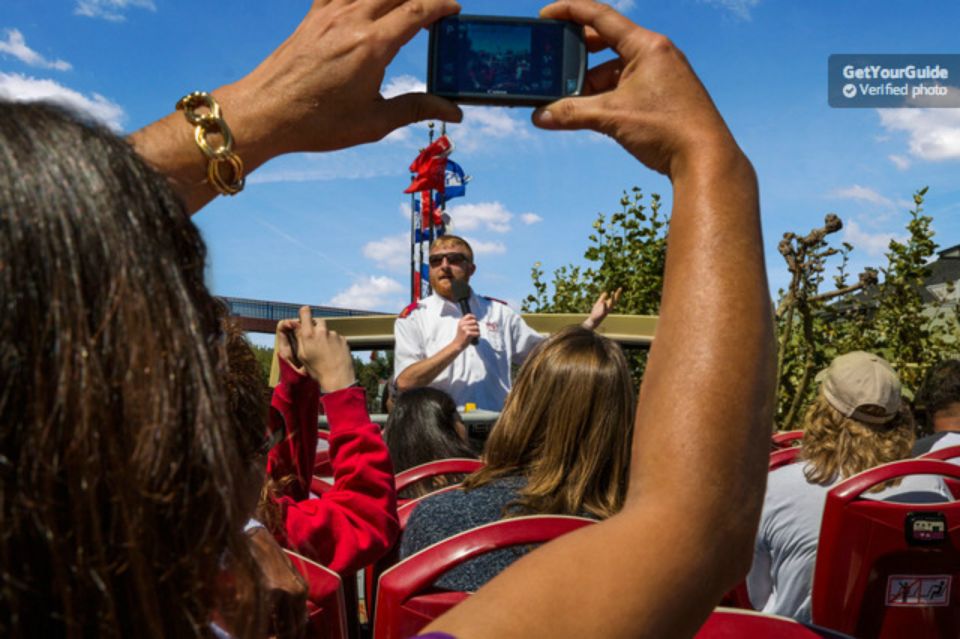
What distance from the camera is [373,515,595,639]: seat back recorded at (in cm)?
153

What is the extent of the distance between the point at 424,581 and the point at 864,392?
2333 millimetres

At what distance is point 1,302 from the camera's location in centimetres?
57

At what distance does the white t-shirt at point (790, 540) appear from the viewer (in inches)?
118

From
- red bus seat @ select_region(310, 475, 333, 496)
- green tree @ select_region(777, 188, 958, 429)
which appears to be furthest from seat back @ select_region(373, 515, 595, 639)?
green tree @ select_region(777, 188, 958, 429)

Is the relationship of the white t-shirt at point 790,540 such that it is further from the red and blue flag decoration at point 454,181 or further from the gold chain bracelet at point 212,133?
the red and blue flag decoration at point 454,181

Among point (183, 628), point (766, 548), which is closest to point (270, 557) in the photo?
point (183, 628)

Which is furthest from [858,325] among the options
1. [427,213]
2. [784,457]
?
[427,213]

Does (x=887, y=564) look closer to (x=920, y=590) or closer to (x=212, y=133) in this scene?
(x=920, y=590)

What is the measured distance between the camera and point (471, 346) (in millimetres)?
5422

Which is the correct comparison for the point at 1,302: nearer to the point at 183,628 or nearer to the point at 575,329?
the point at 183,628

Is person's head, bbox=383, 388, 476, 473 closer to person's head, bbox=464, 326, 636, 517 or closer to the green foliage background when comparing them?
person's head, bbox=464, 326, 636, 517

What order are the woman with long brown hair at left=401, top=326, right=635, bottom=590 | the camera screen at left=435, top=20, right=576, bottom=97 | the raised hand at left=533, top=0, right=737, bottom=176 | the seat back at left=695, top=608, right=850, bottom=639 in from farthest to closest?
1. the woman with long brown hair at left=401, top=326, right=635, bottom=590
2. the seat back at left=695, top=608, right=850, bottom=639
3. the camera screen at left=435, top=20, right=576, bottom=97
4. the raised hand at left=533, top=0, right=737, bottom=176

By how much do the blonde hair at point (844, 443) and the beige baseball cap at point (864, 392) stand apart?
0.03 m

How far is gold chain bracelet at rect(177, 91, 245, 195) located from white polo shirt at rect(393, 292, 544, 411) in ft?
14.0
